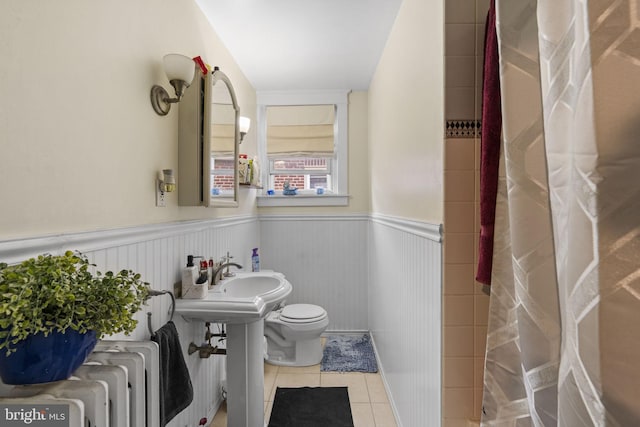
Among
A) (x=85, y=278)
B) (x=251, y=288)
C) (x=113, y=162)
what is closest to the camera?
(x=85, y=278)

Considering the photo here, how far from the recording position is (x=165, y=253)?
5.01 ft

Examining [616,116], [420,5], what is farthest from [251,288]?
[616,116]

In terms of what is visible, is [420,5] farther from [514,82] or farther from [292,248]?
[292,248]

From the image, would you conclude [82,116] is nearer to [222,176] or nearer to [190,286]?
[190,286]

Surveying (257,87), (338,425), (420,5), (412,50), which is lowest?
(338,425)

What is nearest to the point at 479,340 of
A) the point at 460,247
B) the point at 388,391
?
the point at 460,247

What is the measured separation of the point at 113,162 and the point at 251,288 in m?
1.22

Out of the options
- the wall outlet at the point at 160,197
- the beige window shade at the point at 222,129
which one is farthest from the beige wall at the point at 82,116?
the beige window shade at the point at 222,129

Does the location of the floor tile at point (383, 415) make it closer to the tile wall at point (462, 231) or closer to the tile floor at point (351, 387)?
the tile floor at point (351, 387)

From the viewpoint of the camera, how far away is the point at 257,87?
322cm

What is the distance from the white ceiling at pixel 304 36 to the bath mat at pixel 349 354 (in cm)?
238

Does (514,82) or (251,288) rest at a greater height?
(514,82)

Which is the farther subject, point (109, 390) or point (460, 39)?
point (460, 39)

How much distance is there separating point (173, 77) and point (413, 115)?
112cm
